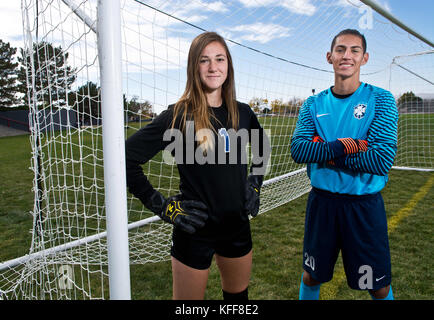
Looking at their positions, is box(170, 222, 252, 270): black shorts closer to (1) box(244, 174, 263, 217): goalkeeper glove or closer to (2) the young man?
(1) box(244, 174, 263, 217): goalkeeper glove

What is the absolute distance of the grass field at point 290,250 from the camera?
7.97ft

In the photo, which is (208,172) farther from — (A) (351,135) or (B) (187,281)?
(A) (351,135)

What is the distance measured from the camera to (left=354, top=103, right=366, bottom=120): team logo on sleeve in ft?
5.18

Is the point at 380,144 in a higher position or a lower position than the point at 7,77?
lower

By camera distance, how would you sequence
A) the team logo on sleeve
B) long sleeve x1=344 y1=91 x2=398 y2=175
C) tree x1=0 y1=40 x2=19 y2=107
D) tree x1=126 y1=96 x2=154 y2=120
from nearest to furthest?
long sleeve x1=344 y1=91 x2=398 y2=175, the team logo on sleeve, tree x1=126 y1=96 x2=154 y2=120, tree x1=0 y1=40 x2=19 y2=107

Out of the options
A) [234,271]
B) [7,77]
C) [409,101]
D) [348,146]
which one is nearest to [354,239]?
[348,146]

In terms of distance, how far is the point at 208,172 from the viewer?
1.36 metres

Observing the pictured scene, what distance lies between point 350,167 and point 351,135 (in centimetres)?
18

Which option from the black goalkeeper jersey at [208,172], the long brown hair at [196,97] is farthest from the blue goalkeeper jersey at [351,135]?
the long brown hair at [196,97]

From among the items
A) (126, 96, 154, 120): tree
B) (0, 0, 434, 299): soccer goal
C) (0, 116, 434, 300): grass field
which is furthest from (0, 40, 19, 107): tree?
(126, 96, 154, 120): tree

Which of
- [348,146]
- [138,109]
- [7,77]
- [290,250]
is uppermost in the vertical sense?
[7,77]

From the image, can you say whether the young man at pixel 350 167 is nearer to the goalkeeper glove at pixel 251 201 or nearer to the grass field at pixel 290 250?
the goalkeeper glove at pixel 251 201

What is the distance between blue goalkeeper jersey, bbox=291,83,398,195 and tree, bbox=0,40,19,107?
110ft

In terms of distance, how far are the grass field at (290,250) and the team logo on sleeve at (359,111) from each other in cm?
146
